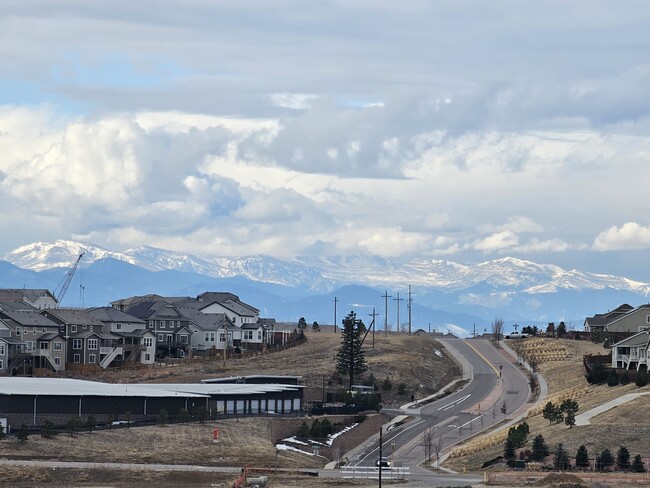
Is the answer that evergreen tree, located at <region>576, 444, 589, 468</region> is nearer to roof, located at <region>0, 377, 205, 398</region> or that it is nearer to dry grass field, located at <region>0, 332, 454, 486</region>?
dry grass field, located at <region>0, 332, 454, 486</region>

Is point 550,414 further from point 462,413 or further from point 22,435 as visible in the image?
point 22,435

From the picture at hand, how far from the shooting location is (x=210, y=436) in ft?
365

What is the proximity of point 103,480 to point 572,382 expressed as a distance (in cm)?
6846

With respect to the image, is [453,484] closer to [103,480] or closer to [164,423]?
[103,480]

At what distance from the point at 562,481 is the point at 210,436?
34078 mm

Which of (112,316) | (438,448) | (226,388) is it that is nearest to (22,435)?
(226,388)

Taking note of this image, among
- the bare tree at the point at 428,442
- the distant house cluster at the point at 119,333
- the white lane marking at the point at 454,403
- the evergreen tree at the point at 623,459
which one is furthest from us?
the distant house cluster at the point at 119,333

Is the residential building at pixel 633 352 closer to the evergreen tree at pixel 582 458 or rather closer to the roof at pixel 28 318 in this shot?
the evergreen tree at pixel 582 458

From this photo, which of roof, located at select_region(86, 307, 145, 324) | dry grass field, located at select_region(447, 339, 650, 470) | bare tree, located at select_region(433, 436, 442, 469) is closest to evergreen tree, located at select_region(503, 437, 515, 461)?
dry grass field, located at select_region(447, 339, 650, 470)

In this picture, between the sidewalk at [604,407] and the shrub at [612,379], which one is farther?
the shrub at [612,379]

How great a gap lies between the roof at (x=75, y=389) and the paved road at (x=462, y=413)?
18235 mm

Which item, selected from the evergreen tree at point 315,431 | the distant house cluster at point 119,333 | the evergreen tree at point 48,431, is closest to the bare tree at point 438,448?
the evergreen tree at point 315,431

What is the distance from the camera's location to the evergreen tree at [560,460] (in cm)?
9612

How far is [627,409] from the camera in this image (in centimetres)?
11075
